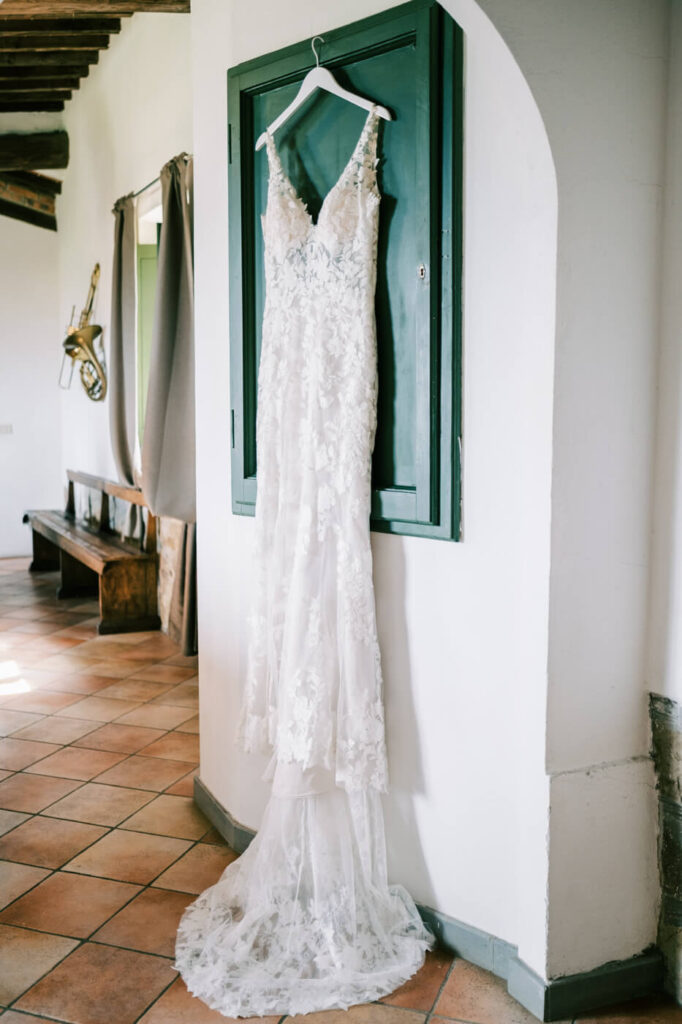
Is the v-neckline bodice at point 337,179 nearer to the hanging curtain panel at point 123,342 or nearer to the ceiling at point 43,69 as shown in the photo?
the ceiling at point 43,69

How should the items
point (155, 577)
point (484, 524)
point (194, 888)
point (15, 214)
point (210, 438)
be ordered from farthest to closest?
point (15, 214)
point (155, 577)
point (210, 438)
point (194, 888)
point (484, 524)

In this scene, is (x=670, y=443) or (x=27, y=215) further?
(x=27, y=215)

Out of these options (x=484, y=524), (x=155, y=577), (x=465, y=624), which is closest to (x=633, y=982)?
(x=465, y=624)

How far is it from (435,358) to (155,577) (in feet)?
13.2

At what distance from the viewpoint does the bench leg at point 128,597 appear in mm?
5879

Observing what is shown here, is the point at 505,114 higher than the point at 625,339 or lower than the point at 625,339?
higher

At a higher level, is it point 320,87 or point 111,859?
point 320,87

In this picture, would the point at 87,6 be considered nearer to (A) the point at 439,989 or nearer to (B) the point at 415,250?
(B) the point at 415,250

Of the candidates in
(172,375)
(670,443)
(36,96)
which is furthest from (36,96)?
(670,443)

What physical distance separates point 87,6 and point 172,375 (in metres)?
1.96

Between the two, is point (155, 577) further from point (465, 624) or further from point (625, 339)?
point (625, 339)

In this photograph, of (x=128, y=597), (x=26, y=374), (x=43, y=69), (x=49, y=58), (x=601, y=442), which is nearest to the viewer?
(x=601, y=442)

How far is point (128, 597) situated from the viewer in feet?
19.5

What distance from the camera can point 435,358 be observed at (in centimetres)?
232
